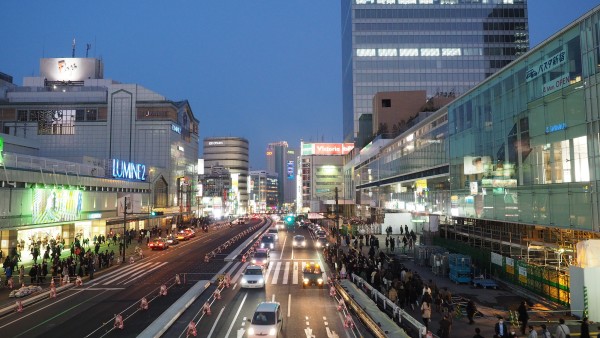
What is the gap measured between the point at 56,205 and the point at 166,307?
90.3 ft

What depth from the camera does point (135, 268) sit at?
37.5m

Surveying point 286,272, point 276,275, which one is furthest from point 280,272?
point 276,275

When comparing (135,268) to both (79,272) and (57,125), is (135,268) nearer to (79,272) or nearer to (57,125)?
(79,272)

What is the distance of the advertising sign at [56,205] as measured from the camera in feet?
133

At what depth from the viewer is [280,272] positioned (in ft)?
114

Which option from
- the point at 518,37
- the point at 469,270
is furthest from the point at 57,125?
the point at 518,37

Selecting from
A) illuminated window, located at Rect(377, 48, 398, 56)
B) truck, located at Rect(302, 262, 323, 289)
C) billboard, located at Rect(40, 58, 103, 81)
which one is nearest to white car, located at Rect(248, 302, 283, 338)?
truck, located at Rect(302, 262, 323, 289)

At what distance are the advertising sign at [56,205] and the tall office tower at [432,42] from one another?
3013 inches

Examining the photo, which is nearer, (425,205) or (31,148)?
(425,205)

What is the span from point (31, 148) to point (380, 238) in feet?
240

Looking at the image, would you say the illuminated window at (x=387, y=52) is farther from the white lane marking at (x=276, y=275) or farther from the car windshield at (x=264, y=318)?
the car windshield at (x=264, y=318)

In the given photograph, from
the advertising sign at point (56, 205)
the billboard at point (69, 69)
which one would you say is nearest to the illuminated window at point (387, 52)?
the billboard at point (69, 69)

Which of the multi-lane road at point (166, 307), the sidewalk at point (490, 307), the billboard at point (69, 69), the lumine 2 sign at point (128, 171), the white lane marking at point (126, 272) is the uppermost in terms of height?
the billboard at point (69, 69)

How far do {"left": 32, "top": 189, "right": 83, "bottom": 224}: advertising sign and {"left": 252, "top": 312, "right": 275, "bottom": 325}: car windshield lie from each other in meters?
31.1
